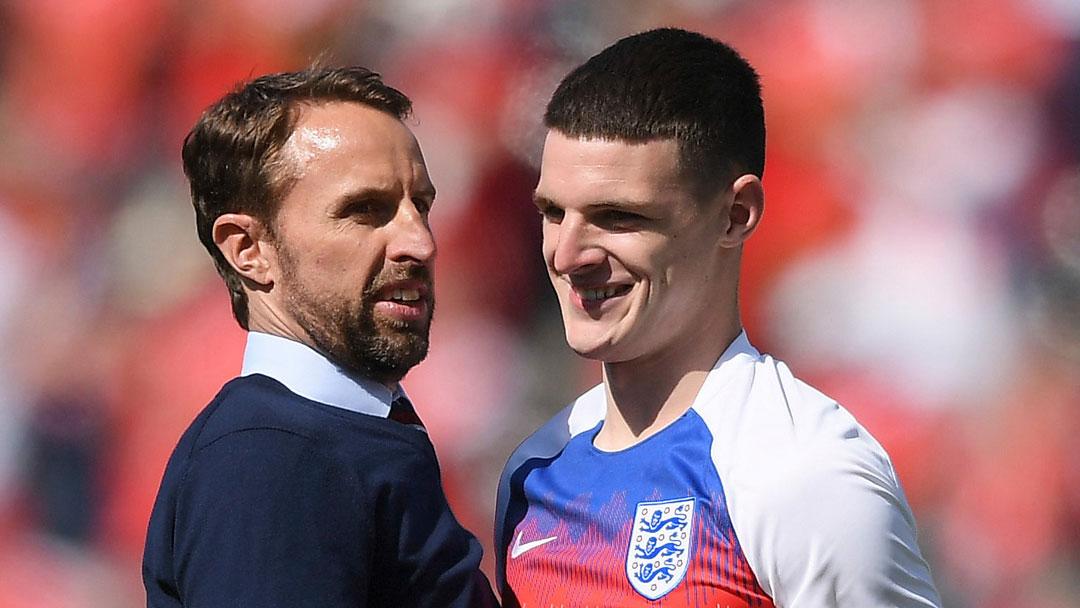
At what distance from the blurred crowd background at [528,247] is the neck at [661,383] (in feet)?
3.68

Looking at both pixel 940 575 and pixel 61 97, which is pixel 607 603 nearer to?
pixel 940 575

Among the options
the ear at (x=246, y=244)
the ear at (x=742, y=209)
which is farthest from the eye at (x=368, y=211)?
the ear at (x=742, y=209)

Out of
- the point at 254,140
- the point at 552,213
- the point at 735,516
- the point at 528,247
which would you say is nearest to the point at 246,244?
the point at 254,140

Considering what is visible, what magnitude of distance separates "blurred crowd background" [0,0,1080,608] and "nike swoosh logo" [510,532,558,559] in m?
1.14

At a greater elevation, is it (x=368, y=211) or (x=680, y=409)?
Answer: (x=368, y=211)

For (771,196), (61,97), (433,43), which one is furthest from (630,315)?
(61,97)

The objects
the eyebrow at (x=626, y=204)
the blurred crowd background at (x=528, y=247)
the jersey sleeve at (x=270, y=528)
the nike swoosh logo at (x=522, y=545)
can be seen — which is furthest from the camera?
the blurred crowd background at (x=528, y=247)

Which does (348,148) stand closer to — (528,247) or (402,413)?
(402,413)

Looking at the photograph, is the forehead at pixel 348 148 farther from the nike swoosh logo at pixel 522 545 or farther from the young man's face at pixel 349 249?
the nike swoosh logo at pixel 522 545

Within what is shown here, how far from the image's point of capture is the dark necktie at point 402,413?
1.94m

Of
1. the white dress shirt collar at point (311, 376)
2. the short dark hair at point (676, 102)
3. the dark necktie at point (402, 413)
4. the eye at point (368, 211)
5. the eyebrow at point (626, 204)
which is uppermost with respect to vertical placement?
the short dark hair at point (676, 102)

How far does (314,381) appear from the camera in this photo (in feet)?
6.13

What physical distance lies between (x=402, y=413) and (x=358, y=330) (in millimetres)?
138

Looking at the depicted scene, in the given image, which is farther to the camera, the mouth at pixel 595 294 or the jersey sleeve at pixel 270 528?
the mouth at pixel 595 294
